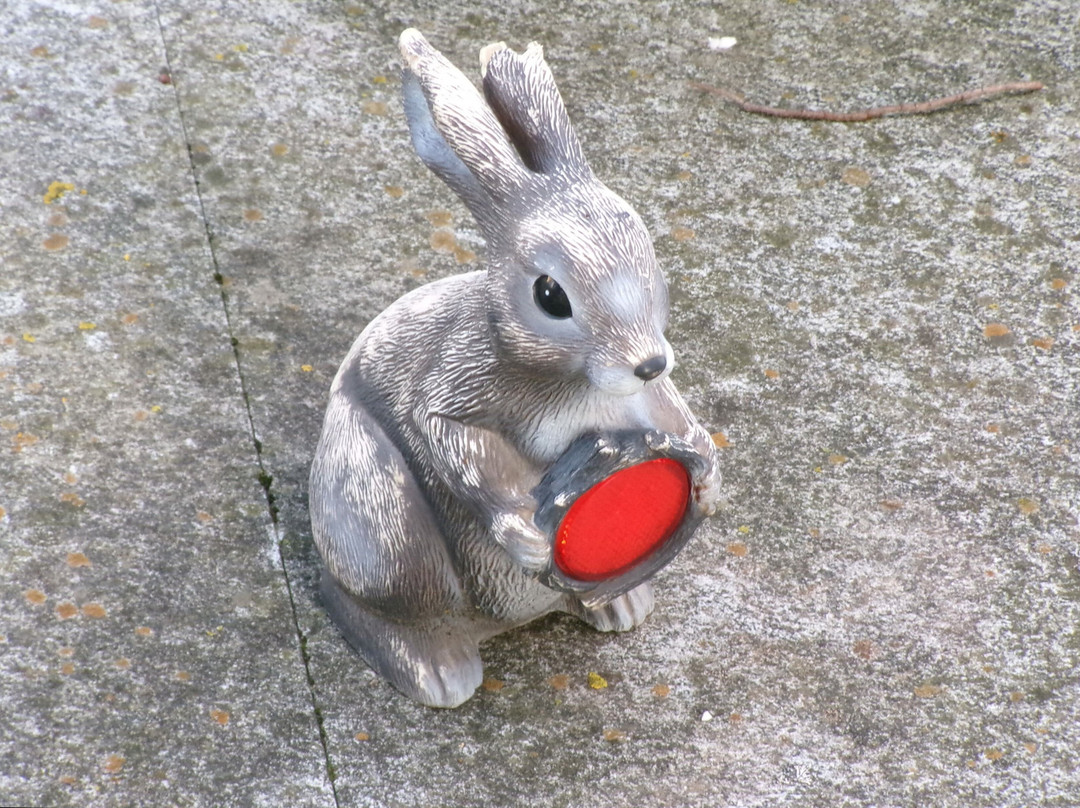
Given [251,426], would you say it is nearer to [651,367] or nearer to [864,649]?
[651,367]

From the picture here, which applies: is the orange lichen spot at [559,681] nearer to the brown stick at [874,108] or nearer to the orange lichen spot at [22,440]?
the orange lichen spot at [22,440]

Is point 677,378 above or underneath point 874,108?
underneath

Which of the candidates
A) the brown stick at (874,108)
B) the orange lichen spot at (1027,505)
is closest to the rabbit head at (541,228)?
the orange lichen spot at (1027,505)

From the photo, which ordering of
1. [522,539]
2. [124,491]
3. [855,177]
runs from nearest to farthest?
[522,539]
[124,491]
[855,177]

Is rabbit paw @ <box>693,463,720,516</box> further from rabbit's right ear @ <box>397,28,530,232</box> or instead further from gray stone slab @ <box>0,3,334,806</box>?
gray stone slab @ <box>0,3,334,806</box>

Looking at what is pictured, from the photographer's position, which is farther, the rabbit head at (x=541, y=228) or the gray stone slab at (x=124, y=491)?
the gray stone slab at (x=124, y=491)

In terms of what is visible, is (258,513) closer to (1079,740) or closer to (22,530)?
(22,530)

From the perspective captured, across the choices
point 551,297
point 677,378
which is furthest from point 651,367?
point 677,378
